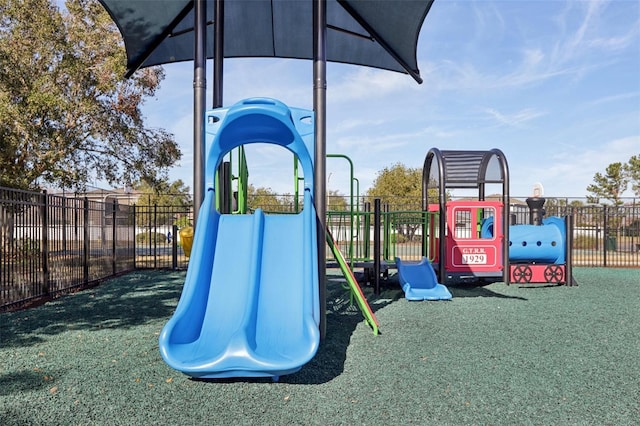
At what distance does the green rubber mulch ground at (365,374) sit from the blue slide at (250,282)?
305mm

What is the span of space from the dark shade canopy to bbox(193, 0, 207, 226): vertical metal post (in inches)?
64.2

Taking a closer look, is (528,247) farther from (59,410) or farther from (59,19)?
(59,19)

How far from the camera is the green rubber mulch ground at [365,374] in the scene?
330 centimetres

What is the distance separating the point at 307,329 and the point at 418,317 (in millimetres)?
3143

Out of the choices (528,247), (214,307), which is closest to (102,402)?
(214,307)

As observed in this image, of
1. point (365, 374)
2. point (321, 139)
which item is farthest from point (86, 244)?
point (365, 374)

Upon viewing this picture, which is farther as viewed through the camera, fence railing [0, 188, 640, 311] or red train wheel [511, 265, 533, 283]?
red train wheel [511, 265, 533, 283]

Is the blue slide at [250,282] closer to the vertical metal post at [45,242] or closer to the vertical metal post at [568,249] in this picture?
the vertical metal post at [45,242]

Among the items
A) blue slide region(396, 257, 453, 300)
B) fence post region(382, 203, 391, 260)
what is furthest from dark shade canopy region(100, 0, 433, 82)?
blue slide region(396, 257, 453, 300)

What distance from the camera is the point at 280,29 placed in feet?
26.6

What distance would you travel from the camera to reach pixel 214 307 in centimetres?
438

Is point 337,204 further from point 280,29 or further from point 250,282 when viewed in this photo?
point 250,282

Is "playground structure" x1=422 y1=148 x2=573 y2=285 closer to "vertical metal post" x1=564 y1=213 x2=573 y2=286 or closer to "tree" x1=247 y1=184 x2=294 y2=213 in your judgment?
"vertical metal post" x1=564 y1=213 x2=573 y2=286

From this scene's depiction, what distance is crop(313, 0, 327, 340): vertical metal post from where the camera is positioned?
5102 mm
